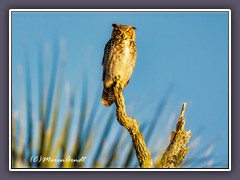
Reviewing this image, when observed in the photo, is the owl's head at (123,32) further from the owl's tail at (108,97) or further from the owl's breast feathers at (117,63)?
the owl's tail at (108,97)

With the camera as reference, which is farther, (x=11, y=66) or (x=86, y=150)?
(x=11, y=66)

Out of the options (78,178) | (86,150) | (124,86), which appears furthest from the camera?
(124,86)

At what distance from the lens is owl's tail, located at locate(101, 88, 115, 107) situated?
3.07m

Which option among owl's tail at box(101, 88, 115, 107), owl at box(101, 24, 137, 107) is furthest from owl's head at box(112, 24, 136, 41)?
owl's tail at box(101, 88, 115, 107)

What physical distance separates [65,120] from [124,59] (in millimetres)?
884

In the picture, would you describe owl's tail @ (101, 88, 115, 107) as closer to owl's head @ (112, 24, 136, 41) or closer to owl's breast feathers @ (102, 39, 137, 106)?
owl's breast feathers @ (102, 39, 137, 106)

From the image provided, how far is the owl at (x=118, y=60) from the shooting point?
10.3ft

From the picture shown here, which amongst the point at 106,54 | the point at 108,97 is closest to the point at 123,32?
the point at 106,54

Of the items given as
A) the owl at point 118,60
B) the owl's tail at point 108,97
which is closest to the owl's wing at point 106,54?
the owl at point 118,60
